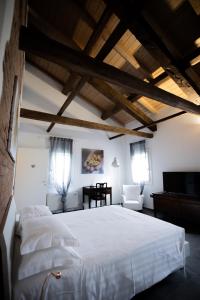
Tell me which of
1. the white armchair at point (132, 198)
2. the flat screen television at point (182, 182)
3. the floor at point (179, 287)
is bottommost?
the floor at point (179, 287)

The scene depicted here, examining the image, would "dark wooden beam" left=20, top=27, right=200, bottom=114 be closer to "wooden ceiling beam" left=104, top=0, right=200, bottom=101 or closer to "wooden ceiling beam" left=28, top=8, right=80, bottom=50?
"wooden ceiling beam" left=104, top=0, right=200, bottom=101

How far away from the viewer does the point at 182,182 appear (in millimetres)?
3861

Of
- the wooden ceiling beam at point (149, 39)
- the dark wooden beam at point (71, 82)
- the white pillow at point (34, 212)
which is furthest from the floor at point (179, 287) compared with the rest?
the dark wooden beam at point (71, 82)

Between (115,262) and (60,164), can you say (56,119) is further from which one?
(115,262)

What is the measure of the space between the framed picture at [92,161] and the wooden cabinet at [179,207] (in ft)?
7.54

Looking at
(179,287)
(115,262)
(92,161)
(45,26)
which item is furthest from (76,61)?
(92,161)

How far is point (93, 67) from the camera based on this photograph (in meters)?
1.94

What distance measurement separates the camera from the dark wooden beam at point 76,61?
5.35ft

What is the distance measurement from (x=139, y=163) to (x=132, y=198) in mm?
1319

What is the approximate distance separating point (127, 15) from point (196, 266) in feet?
11.9

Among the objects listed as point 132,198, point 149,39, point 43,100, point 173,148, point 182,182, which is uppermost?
point 43,100

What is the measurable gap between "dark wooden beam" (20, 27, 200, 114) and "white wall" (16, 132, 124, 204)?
10.7ft

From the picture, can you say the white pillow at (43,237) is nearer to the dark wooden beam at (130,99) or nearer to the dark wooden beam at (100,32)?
the dark wooden beam at (100,32)

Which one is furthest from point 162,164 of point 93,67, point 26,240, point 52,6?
point 52,6
